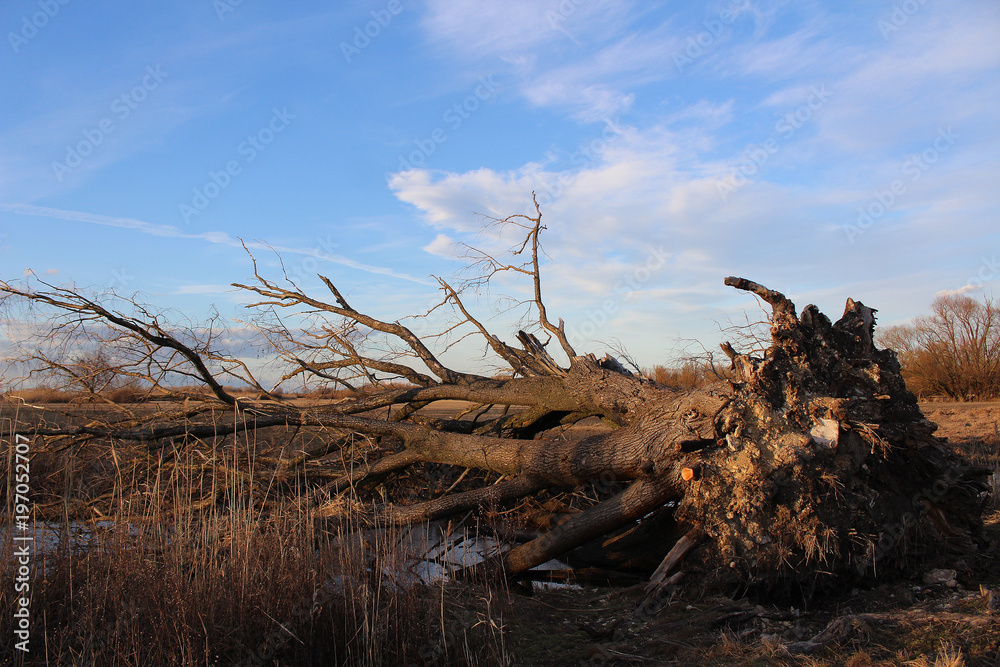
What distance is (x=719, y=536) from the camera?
5.43m

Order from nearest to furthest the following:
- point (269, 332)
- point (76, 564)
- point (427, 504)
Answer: point (76, 564) → point (427, 504) → point (269, 332)

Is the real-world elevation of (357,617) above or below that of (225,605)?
below

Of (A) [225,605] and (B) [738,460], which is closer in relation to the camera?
(A) [225,605]

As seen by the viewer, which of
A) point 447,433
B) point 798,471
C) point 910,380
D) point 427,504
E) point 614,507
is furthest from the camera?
point 910,380

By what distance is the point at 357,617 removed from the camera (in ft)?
12.5

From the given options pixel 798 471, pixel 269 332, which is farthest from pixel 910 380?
pixel 269 332

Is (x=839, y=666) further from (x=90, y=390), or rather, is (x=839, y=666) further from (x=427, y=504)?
(x=90, y=390)

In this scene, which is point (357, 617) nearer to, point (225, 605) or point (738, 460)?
point (225, 605)

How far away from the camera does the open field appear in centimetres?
360

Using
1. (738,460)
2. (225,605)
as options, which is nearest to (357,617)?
(225,605)

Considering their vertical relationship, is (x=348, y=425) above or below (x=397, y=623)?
above

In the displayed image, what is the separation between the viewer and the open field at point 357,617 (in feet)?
11.8

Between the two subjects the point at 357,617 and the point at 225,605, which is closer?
the point at 225,605

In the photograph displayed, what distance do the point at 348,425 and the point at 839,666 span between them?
560 centimetres
